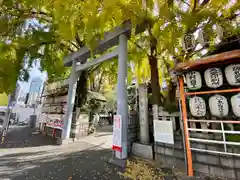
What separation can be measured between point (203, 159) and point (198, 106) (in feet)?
4.08

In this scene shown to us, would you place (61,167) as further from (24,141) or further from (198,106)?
(24,141)

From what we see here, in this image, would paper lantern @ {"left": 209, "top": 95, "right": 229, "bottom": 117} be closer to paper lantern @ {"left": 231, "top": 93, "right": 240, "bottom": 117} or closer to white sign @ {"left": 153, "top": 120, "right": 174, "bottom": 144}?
paper lantern @ {"left": 231, "top": 93, "right": 240, "bottom": 117}

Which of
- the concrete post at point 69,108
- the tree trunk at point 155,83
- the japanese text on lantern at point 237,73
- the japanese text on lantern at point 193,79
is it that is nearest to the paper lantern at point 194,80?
the japanese text on lantern at point 193,79

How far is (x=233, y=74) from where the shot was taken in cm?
287

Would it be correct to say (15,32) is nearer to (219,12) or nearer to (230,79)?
(219,12)

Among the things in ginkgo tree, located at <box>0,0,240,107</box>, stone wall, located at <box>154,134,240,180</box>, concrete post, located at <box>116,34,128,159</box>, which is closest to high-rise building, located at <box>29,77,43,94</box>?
ginkgo tree, located at <box>0,0,240,107</box>

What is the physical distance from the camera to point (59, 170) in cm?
345

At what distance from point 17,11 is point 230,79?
7.82 metres

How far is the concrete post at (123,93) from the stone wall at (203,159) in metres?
1.01

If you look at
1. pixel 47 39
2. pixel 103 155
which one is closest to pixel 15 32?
pixel 47 39

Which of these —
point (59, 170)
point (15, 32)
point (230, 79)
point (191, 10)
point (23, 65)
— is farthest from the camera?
point (23, 65)

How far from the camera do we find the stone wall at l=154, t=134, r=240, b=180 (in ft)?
9.11

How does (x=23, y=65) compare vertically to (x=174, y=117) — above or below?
above

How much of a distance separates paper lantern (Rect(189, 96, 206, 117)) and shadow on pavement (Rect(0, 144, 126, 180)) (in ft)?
7.79
